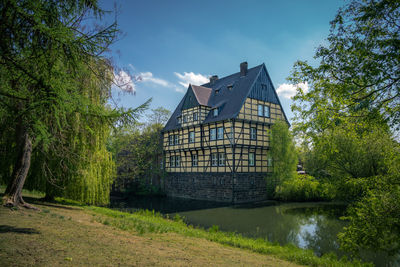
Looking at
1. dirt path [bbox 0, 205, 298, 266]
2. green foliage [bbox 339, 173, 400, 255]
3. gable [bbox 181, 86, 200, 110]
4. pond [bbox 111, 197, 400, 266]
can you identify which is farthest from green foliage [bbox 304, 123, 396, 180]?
gable [bbox 181, 86, 200, 110]

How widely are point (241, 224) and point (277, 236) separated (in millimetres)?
2170

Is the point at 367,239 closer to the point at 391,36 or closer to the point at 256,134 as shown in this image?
the point at 391,36

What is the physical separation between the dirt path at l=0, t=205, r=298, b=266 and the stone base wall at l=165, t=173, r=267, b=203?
44.5ft

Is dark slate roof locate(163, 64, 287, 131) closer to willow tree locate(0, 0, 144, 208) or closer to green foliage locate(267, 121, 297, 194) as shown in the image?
green foliage locate(267, 121, 297, 194)

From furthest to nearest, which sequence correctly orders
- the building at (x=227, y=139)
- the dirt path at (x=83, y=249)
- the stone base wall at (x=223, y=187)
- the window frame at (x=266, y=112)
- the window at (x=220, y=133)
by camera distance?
the window frame at (x=266, y=112) → the window at (x=220, y=133) → the building at (x=227, y=139) → the stone base wall at (x=223, y=187) → the dirt path at (x=83, y=249)

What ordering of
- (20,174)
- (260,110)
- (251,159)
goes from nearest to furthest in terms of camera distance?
(20,174) < (251,159) < (260,110)

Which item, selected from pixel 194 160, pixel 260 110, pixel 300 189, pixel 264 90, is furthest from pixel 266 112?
pixel 194 160

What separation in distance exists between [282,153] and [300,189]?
3.00 m

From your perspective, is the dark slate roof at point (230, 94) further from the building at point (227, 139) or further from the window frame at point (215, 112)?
the window frame at point (215, 112)

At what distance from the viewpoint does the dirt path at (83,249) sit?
4.01 meters

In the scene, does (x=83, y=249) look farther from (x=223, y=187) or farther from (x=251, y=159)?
(x=251, y=159)

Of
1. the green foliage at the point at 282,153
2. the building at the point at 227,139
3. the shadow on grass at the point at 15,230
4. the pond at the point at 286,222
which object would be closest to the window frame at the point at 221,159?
the building at the point at 227,139

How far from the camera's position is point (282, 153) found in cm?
2161

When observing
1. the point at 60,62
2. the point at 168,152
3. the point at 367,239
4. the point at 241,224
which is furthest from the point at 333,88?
the point at 168,152
